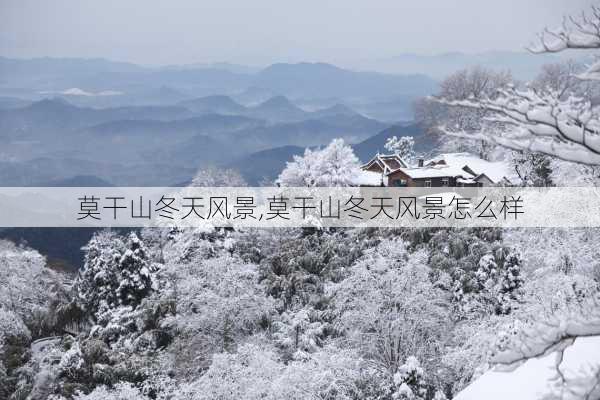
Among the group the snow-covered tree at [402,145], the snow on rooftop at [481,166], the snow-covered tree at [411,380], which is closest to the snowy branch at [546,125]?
the snow-covered tree at [411,380]

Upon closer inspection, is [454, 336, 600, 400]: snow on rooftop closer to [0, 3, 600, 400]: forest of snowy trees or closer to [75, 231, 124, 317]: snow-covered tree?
[0, 3, 600, 400]: forest of snowy trees

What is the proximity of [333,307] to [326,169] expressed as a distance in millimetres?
11717

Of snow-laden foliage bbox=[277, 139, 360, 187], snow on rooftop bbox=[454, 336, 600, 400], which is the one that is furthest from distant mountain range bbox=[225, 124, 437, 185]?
snow on rooftop bbox=[454, 336, 600, 400]

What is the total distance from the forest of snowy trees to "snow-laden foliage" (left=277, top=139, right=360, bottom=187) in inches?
160

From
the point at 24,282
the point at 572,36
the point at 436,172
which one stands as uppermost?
the point at 436,172

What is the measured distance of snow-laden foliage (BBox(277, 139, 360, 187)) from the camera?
25547 mm

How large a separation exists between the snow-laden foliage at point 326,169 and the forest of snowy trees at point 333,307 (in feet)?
13.3

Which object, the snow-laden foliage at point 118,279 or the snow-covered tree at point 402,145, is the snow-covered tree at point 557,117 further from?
the snow-covered tree at point 402,145

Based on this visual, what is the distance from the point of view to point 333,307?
15.1 meters

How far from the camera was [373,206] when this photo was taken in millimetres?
23328

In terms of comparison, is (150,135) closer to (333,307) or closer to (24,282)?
(24,282)

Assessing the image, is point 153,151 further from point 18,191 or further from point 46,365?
point 46,365

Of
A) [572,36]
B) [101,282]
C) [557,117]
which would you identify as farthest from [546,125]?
[101,282]

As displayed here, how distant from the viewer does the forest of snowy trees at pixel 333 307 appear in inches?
115
